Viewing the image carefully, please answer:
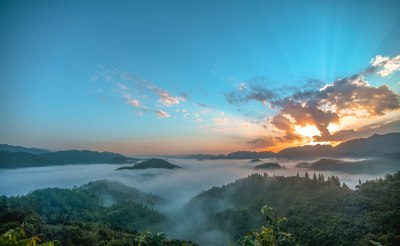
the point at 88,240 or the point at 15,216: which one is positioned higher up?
the point at 15,216

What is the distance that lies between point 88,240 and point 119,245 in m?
24.0

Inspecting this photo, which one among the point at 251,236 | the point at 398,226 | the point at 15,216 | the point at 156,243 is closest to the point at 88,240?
the point at 15,216

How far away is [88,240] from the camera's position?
518 feet

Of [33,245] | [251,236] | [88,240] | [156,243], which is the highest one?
[33,245]

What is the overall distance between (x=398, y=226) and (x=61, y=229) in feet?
757

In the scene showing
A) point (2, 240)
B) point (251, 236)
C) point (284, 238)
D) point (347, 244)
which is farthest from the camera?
point (347, 244)

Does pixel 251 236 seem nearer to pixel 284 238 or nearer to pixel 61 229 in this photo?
pixel 284 238

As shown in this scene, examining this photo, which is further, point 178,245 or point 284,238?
point 178,245

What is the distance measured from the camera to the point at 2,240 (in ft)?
24.8

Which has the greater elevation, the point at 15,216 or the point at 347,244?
the point at 15,216

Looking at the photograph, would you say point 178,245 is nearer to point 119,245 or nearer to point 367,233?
point 119,245

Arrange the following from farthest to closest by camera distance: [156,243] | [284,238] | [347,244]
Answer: [347,244]
[156,243]
[284,238]

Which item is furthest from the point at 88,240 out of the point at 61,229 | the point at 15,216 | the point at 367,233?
the point at 367,233

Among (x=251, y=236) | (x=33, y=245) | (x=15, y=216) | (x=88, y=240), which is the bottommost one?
(x=88, y=240)
